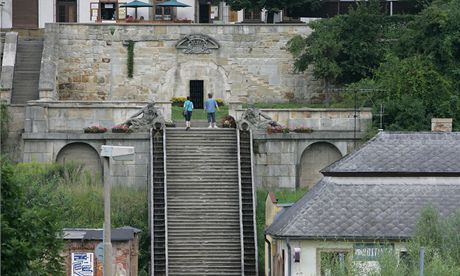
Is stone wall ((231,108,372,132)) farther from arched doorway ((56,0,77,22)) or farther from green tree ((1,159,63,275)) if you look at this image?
green tree ((1,159,63,275))

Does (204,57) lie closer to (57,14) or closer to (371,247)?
(57,14)

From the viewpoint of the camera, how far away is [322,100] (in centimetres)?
9200

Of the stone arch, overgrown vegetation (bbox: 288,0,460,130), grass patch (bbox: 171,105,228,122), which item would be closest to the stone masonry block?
grass patch (bbox: 171,105,228,122)

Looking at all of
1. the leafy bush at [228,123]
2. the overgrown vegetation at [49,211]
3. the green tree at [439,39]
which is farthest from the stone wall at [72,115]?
the green tree at [439,39]

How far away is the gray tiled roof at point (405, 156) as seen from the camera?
62.9 meters

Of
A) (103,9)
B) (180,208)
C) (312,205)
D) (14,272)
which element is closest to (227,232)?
(180,208)

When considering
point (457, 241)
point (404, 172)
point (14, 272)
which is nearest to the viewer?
point (14, 272)

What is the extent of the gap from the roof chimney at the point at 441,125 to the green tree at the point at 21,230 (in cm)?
2280

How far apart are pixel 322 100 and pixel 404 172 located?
96.5ft

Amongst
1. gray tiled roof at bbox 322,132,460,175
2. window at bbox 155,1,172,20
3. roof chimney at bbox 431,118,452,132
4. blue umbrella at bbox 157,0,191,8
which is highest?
blue umbrella at bbox 157,0,191,8

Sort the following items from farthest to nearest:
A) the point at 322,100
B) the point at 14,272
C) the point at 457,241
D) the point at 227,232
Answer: the point at 322,100 → the point at 227,232 → the point at 457,241 → the point at 14,272

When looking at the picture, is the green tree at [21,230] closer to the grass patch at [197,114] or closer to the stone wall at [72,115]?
the stone wall at [72,115]

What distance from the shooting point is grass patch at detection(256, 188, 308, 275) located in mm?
70812

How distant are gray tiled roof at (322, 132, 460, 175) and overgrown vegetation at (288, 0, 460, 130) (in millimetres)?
13782
